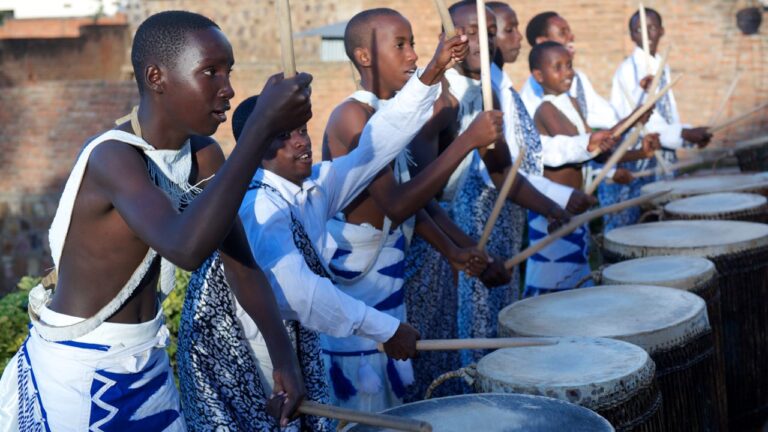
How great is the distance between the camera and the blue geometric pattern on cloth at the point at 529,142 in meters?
5.05

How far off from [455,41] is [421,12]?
1074cm

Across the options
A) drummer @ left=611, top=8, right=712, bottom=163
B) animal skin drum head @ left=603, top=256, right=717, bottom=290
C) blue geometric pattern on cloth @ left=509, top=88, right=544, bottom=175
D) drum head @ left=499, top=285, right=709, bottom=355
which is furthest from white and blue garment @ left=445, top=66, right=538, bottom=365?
drummer @ left=611, top=8, right=712, bottom=163

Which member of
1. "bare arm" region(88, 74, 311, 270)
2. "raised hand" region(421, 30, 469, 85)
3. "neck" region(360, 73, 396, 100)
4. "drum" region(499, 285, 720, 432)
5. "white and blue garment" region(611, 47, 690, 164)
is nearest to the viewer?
"bare arm" region(88, 74, 311, 270)

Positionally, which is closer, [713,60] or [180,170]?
[180,170]

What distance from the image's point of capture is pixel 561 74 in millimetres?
5773

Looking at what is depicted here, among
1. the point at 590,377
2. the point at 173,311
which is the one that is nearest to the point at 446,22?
the point at 590,377

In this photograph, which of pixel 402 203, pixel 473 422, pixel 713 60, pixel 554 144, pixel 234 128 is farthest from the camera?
pixel 713 60

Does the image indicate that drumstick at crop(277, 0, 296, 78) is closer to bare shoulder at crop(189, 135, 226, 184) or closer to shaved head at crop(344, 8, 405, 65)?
bare shoulder at crop(189, 135, 226, 184)

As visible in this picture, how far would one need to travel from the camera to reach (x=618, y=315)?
3.27 meters

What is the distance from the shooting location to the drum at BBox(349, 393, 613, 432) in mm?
2355

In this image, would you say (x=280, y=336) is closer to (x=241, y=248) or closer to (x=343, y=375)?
(x=241, y=248)

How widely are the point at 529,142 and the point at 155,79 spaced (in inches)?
118

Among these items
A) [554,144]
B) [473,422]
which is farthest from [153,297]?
[554,144]

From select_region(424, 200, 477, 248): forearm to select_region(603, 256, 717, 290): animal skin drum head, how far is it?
55 centimetres
